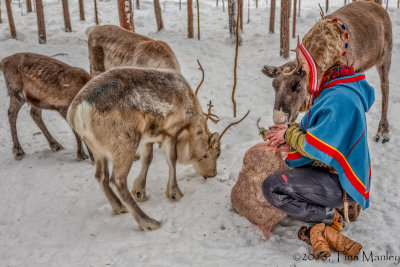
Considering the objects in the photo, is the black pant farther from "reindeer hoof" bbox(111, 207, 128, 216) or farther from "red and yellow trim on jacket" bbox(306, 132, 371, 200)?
"reindeer hoof" bbox(111, 207, 128, 216)

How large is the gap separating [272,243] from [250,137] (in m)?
2.66

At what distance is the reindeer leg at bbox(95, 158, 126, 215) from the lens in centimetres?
317

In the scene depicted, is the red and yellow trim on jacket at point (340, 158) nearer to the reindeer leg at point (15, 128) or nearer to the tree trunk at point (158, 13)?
the reindeer leg at point (15, 128)

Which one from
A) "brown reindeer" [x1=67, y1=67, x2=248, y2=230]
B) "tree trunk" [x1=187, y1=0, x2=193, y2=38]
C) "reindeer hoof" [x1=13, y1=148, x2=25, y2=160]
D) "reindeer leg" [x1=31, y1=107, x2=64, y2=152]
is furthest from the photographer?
"tree trunk" [x1=187, y1=0, x2=193, y2=38]

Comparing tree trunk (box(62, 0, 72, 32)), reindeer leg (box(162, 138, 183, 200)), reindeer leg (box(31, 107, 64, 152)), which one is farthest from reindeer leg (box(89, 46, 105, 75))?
tree trunk (box(62, 0, 72, 32))

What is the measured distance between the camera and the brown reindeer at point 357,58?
3.44m

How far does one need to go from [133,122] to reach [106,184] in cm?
79

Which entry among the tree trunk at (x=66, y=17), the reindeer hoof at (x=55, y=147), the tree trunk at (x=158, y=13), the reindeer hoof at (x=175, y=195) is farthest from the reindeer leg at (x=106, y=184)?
the tree trunk at (x=66, y=17)

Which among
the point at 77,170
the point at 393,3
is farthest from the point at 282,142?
the point at 393,3

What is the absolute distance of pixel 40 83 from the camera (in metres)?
4.61

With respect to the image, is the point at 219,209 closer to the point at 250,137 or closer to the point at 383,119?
the point at 250,137

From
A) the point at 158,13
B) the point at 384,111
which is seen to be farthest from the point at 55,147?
the point at 158,13

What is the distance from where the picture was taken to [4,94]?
21.7ft

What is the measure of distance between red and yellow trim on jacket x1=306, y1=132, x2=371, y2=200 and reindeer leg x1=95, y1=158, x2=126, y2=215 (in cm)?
194
